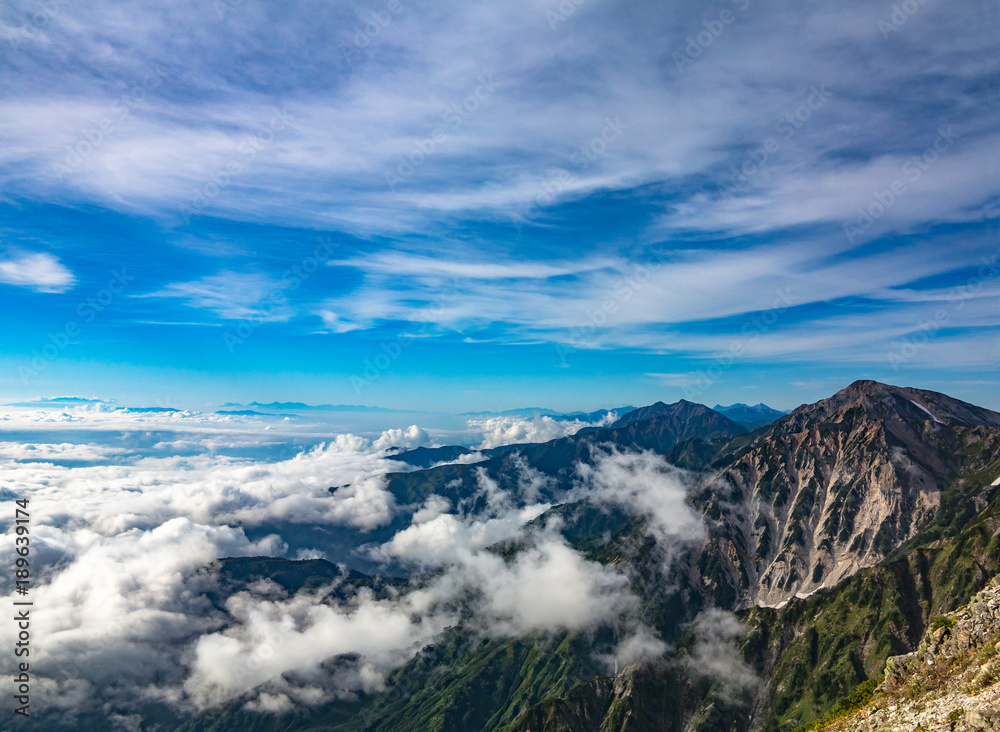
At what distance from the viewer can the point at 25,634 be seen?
118m

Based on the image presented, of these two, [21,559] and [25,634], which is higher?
[21,559]

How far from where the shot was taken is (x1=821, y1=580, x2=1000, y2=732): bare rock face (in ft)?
195

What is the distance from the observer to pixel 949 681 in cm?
7531

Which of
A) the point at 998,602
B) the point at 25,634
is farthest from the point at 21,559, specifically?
the point at 998,602

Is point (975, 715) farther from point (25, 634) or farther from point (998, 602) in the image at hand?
point (25, 634)

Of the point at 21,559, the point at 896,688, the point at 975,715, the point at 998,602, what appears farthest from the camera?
the point at 21,559

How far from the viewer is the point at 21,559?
367ft

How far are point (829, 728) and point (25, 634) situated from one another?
168 meters

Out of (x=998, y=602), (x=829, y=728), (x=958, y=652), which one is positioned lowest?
(x=829, y=728)

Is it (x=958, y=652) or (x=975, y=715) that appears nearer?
(x=975, y=715)

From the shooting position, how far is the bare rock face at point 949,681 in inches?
2345

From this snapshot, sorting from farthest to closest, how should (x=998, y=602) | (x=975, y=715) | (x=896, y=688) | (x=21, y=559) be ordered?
1. (x=21, y=559)
2. (x=896, y=688)
3. (x=998, y=602)
4. (x=975, y=715)

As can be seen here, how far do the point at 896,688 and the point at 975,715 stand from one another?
39.2 metres

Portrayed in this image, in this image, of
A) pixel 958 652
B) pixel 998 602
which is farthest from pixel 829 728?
pixel 998 602
